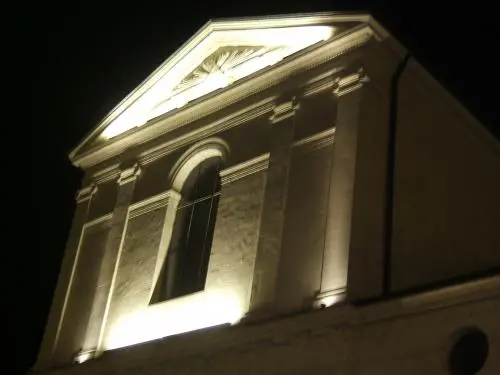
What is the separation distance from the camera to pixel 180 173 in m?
14.4

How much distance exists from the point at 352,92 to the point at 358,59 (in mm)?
600

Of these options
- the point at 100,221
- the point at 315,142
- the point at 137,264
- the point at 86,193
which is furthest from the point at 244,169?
the point at 86,193

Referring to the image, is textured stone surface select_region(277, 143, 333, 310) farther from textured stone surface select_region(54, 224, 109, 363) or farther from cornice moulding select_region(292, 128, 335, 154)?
textured stone surface select_region(54, 224, 109, 363)

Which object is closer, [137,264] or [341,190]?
[341,190]

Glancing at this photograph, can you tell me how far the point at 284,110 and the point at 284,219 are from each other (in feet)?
6.46

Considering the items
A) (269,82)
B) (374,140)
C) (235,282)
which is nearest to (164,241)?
(235,282)

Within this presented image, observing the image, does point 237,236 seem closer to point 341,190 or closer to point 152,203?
point 341,190

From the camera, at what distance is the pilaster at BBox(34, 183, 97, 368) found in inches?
569

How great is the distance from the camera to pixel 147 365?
40.5ft

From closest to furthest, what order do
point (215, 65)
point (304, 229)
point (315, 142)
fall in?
point (304, 229) → point (315, 142) → point (215, 65)

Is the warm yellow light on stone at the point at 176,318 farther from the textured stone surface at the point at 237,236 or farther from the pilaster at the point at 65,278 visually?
the pilaster at the point at 65,278

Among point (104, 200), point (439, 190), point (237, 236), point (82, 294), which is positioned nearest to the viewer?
point (237, 236)

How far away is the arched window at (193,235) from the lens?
13.2m

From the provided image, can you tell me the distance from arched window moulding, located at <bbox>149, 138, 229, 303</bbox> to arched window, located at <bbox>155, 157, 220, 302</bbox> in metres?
0.06
